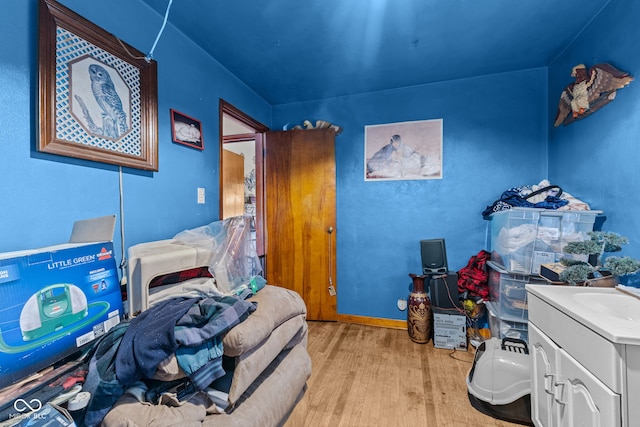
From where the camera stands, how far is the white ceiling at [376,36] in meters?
1.53

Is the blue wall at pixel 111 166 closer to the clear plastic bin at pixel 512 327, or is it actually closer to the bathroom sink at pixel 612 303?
the bathroom sink at pixel 612 303

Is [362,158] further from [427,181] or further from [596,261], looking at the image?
[596,261]

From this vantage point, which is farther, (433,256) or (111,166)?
(433,256)

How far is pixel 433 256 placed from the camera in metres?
2.34

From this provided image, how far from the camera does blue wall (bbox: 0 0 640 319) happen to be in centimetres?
105

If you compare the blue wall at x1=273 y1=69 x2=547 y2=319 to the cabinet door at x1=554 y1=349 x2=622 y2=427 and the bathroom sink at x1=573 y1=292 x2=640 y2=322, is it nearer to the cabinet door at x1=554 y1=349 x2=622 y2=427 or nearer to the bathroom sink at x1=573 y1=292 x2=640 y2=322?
the bathroom sink at x1=573 y1=292 x2=640 y2=322

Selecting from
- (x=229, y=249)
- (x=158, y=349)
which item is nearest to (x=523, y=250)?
(x=229, y=249)

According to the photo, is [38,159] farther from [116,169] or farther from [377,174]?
[377,174]

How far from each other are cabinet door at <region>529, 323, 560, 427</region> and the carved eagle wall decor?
136 centimetres

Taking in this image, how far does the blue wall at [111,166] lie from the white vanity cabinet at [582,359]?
79.7 inches

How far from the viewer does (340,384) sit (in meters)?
1.77

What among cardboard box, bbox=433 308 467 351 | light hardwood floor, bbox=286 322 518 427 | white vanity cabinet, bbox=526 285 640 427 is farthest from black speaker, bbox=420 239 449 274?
white vanity cabinet, bbox=526 285 640 427

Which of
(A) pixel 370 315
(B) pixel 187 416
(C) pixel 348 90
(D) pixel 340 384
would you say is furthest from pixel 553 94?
(B) pixel 187 416

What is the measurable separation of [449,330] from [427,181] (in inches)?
53.1
